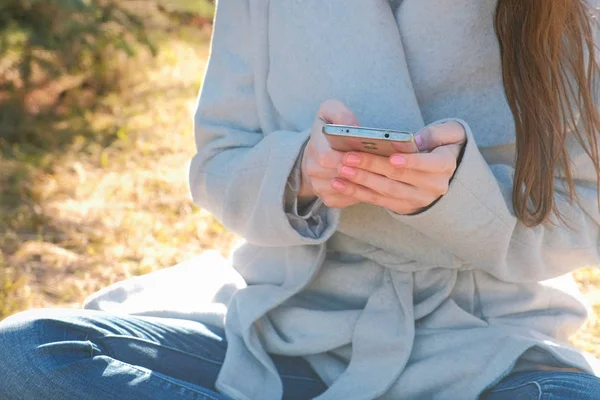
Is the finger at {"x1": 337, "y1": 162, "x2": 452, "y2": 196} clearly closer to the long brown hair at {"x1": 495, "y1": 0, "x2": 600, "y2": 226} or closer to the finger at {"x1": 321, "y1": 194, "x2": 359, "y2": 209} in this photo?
the finger at {"x1": 321, "y1": 194, "x2": 359, "y2": 209}

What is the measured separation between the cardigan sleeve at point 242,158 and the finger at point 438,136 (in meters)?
0.19

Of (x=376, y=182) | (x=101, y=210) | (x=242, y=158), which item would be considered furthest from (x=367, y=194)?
(x=101, y=210)

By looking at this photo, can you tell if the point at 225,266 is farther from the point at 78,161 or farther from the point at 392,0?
the point at 78,161

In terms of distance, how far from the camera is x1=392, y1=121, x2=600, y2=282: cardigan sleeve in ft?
4.46

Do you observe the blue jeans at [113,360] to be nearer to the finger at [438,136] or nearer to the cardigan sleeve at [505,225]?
the cardigan sleeve at [505,225]

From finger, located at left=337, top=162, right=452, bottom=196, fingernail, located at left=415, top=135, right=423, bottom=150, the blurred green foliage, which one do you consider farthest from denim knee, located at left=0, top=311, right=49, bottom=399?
the blurred green foliage

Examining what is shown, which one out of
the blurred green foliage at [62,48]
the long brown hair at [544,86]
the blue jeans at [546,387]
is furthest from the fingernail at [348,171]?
the blurred green foliage at [62,48]

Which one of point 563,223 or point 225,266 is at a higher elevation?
point 563,223

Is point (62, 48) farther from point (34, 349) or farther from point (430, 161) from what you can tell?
point (430, 161)

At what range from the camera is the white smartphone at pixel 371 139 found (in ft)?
3.84

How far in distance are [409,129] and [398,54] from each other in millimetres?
125

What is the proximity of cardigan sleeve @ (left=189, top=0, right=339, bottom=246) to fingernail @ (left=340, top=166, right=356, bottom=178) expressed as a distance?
0.16m

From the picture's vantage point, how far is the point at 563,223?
151 centimetres

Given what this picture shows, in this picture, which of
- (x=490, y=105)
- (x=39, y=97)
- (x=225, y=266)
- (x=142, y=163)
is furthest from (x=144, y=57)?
(x=490, y=105)
